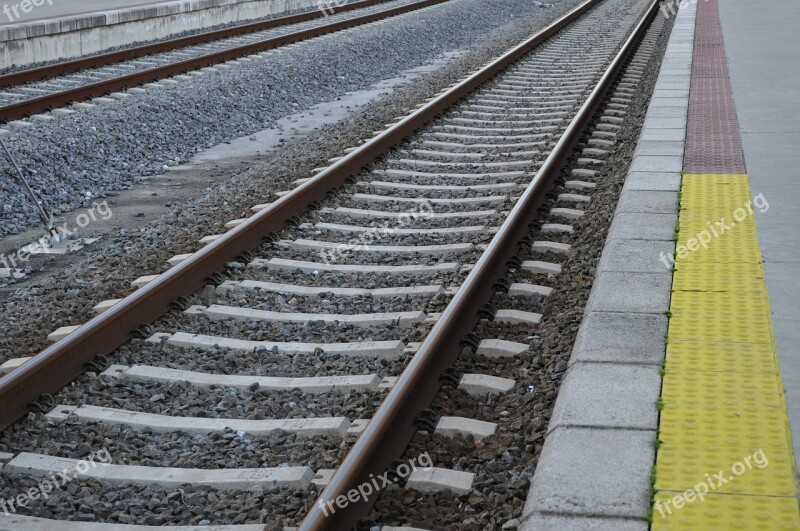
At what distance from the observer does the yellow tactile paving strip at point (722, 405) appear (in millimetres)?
3592

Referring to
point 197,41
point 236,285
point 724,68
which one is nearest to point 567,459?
point 236,285

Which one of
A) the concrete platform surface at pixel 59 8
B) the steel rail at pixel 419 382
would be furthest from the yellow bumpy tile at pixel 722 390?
the concrete platform surface at pixel 59 8

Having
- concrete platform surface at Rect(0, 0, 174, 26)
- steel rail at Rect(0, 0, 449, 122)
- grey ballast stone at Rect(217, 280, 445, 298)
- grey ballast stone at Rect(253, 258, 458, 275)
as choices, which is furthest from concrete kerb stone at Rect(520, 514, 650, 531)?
concrete platform surface at Rect(0, 0, 174, 26)

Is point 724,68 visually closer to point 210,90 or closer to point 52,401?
point 210,90

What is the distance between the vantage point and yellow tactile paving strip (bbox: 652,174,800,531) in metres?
3.59

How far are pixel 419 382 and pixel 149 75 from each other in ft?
34.3

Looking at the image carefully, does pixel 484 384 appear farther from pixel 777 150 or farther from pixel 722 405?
pixel 777 150

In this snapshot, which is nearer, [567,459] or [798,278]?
[567,459]

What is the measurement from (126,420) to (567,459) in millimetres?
2029

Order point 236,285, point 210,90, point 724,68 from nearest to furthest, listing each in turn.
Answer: point 236,285 → point 210,90 → point 724,68

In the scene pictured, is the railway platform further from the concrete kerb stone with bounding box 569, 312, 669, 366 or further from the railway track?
the railway track

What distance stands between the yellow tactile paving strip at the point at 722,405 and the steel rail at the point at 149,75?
8173 mm

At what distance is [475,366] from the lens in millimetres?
5203

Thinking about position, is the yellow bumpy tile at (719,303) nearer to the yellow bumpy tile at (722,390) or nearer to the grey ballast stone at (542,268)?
the yellow bumpy tile at (722,390)
